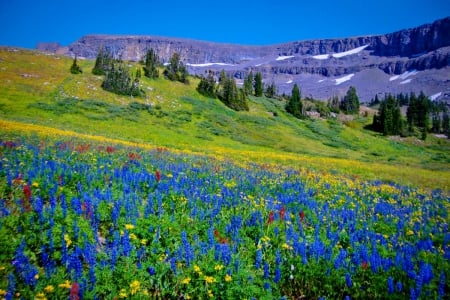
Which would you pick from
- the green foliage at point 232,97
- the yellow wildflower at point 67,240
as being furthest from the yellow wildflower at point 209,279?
the green foliage at point 232,97

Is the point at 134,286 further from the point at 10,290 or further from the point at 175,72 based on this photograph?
the point at 175,72

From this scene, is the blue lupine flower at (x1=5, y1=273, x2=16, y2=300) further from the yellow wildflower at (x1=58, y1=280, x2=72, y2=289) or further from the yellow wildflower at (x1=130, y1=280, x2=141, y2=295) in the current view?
the yellow wildflower at (x1=130, y1=280, x2=141, y2=295)

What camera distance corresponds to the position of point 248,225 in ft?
25.7

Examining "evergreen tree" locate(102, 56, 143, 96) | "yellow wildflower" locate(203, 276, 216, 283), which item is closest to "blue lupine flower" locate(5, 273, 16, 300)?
"yellow wildflower" locate(203, 276, 216, 283)

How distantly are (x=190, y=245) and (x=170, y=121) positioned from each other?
46.4 metres

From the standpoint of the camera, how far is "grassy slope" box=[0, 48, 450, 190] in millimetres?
34969

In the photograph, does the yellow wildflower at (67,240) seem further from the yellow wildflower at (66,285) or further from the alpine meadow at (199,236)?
the yellow wildflower at (66,285)

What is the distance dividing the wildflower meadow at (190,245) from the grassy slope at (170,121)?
18.1 metres

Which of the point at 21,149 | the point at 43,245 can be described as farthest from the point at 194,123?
the point at 43,245

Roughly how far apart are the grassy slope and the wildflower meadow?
59.5 ft

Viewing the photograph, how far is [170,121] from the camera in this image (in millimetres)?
51219

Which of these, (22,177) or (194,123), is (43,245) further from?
(194,123)

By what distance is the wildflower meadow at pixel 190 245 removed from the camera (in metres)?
4.76

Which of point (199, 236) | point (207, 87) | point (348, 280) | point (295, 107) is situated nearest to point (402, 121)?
point (295, 107)
